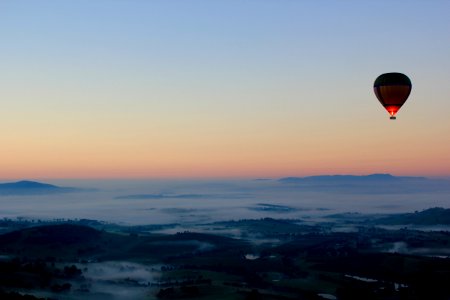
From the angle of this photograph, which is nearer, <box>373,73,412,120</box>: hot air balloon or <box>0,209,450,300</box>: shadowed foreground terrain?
<box>373,73,412,120</box>: hot air balloon

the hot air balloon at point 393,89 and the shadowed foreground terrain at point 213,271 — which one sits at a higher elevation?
the hot air balloon at point 393,89

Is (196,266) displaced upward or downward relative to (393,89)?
downward

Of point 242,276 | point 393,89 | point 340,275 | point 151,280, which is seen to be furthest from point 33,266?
point 393,89

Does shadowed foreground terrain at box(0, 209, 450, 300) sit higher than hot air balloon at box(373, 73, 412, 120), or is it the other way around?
hot air balloon at box(373, 73, 412, 120)

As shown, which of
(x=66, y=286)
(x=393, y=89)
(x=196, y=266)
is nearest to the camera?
(x=393, y=89)

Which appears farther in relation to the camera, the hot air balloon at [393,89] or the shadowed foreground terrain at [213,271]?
the shadowed foreground terrain at [213,271]

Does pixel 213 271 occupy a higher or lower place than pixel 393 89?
lower

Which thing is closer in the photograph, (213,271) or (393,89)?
(393,89)

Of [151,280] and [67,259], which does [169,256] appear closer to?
[67,259]
